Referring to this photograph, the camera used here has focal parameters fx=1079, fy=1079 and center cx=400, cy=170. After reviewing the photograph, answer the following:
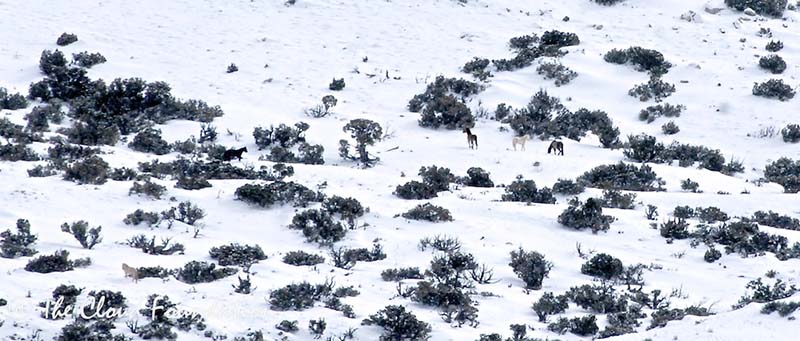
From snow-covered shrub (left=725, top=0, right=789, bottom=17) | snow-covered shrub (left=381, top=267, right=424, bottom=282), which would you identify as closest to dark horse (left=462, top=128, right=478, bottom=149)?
snow-covered shrub (left=381, top=267, right=424, bottom=282)

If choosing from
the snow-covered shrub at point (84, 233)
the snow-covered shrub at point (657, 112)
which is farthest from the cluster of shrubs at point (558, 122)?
the snow-covered shrub at point (84, 233)

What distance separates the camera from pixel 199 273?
1853cm

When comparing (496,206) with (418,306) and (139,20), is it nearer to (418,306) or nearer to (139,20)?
(418,306)

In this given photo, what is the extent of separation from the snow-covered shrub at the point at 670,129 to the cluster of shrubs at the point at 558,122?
1.56m

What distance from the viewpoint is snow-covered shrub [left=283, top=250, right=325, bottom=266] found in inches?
780

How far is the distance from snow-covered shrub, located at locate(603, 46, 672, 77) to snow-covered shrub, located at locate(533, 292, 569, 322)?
2043 cm

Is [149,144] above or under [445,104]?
under

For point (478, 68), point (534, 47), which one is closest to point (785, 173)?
point (478, 68)

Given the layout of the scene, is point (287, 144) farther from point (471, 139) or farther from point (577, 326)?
point (577, 326)

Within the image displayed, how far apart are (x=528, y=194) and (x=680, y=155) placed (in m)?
7.46

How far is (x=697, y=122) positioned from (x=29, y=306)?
23255mm

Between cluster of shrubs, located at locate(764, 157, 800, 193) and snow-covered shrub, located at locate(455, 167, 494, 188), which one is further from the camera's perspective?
cluster of shrubs, located at locate(764, 157, 800, 193)

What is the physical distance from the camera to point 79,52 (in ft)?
125

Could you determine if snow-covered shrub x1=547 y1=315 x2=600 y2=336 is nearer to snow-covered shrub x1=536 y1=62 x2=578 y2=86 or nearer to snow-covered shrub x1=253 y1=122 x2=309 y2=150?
snow-covered shrub x1=253 y1=122 x2=309 y2=150
